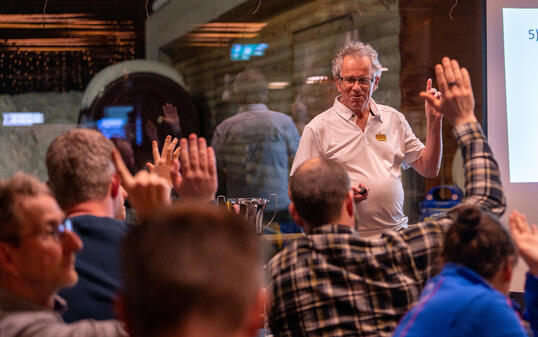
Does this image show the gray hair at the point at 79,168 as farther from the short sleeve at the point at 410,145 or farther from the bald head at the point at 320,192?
the short sleeve at the point at 410,145

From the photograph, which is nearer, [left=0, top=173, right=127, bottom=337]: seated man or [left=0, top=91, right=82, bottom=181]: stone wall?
[left=0, top=173, right=127, bottom=337]: seated man

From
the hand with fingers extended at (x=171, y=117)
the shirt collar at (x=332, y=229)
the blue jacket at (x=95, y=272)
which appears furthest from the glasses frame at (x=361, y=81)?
the hand with fingers extended at (x=171, y=117)

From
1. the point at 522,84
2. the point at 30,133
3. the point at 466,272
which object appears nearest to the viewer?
the point at 466,272

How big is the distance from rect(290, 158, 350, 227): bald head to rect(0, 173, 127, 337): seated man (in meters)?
0.64

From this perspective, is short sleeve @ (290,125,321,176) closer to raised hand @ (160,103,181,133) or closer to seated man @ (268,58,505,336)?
seated man @ (268,58,505,336)

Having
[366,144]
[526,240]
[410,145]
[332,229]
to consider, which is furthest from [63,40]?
[526,240]

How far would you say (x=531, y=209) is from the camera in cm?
421

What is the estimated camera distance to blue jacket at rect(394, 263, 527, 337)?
110 centimetres

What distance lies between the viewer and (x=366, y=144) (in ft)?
9.55

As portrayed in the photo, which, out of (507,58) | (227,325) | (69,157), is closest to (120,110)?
(507,58)

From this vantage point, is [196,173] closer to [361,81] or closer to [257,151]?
[361,81]

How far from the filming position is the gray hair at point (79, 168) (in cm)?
151

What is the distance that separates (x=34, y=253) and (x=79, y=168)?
417 millimetres

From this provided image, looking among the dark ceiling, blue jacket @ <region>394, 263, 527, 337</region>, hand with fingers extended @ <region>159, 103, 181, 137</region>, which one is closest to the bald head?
blue jacket @ <region>394, 263, 527, 337</region>
